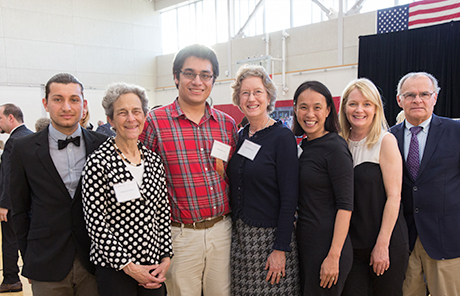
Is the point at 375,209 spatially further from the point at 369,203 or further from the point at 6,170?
the point at 6,170

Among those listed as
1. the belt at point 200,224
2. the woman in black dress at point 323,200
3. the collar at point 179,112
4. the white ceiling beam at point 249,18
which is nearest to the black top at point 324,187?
the woman in black dress at point 323,200

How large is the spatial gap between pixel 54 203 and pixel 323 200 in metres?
1.49

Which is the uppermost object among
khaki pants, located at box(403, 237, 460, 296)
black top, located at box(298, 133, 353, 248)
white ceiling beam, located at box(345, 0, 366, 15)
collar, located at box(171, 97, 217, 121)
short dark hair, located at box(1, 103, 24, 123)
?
white ceiling beam, located at box(345, 0, 366, 15)

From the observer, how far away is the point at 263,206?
1911mm

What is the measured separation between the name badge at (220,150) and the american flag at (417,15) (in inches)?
332

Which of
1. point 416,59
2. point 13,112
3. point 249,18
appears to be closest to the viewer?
point 13,112

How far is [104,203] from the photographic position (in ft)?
5.34

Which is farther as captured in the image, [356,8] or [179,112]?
[356,8]

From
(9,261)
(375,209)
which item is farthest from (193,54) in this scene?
(9,261)

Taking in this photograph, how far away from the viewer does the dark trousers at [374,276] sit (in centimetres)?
198

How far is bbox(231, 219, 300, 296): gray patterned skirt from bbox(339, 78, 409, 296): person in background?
404mm

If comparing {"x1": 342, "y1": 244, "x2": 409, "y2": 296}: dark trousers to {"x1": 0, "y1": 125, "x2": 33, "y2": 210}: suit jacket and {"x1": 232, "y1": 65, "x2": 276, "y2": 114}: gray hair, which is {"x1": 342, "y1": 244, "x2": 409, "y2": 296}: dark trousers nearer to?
{"x1": 232, "y1": 65, "x2": 276, "y2": 114}: gray hair

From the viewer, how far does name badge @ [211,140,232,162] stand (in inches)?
78.2

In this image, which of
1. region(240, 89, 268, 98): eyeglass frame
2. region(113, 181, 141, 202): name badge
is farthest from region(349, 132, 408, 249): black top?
region(113, 181, 141, 202): name badge
